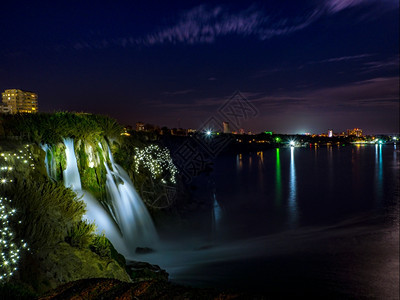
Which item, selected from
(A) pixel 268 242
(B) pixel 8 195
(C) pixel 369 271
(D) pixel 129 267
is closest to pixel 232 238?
(A) pixel 268 242

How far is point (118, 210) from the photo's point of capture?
13.3m

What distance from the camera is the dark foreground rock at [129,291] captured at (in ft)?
10.3

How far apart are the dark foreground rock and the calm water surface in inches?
174

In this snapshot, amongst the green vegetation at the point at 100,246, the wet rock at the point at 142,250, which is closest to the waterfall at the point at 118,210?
the wet rock at the point at 142,250

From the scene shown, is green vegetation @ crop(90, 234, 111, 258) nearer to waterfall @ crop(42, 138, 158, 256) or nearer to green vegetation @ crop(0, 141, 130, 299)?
green vegetation @ crop(0, 141, 130, 299)

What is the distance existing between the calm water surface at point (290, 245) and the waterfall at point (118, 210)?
3.47ft

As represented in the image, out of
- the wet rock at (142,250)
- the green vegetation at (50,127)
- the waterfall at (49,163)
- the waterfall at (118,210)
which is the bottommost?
the wet rock at (142,250)

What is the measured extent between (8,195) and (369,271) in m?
13.1

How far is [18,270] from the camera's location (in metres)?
5.80

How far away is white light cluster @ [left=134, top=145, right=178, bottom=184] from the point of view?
63.5 feet

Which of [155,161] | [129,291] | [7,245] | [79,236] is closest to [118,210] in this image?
[79,236]

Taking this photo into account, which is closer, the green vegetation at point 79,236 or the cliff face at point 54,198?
the cliff face at point 54,198

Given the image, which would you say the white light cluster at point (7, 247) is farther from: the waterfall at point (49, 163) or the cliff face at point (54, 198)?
the waterfall at point (49, 163)

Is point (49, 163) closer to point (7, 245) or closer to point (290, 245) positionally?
point (7, 245)
